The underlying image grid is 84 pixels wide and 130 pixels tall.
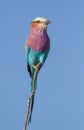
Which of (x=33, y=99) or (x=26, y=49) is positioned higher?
(x=26, y=49)

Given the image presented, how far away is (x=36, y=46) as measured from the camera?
2.70m

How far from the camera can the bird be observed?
2.67 m

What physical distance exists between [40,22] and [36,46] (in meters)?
0.23

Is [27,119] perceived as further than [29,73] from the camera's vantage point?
No

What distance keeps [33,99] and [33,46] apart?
0.50 m

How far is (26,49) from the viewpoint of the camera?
2.75 metres

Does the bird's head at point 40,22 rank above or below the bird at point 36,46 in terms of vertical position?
above

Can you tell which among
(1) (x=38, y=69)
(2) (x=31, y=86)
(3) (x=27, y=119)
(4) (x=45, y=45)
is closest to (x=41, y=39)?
(4) (x=45, y=45)

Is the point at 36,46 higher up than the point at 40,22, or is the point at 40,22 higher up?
the point at 40,22

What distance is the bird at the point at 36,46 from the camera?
2.67 metres

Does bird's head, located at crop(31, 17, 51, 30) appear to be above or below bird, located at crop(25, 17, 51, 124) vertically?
above

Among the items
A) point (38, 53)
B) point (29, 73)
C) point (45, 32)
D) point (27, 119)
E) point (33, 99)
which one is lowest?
point (27, 119)

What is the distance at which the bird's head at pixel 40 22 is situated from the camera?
266 centimetres

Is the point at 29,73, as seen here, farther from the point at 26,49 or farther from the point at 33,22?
the point at 33,22
